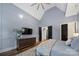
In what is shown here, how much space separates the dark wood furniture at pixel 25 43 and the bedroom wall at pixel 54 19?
36cm

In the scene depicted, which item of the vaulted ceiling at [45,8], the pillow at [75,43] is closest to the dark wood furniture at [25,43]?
the vaulted ceiling at [45,8]

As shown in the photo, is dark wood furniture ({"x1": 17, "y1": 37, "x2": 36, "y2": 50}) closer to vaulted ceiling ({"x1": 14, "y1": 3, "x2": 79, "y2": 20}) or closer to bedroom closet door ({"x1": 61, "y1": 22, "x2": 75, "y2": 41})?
vaulted ceiling ({"x1": 14, "y1": 3, "x2": 79, "y2": 20})

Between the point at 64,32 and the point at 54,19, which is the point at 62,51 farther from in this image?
the point at 54,19

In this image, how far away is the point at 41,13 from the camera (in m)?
2.80

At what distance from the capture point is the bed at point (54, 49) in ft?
8.31

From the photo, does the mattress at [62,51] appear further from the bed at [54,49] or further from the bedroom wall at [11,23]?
the bedroom wall at [11,23]

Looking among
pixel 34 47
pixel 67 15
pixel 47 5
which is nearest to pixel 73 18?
pixel 67 15

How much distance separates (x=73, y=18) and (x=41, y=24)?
0.63 meters

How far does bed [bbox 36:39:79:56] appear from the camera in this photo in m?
2.53

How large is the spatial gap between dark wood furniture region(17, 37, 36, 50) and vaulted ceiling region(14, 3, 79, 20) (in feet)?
1.52

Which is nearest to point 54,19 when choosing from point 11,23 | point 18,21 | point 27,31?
point 27,31

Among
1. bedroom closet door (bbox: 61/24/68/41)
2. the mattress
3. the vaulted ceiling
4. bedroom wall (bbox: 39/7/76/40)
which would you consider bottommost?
the mattress

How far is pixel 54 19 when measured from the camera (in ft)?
9.13

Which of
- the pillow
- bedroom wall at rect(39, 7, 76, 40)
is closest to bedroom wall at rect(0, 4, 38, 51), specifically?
bedroom wall at rect(39, 7, 76, 40)
